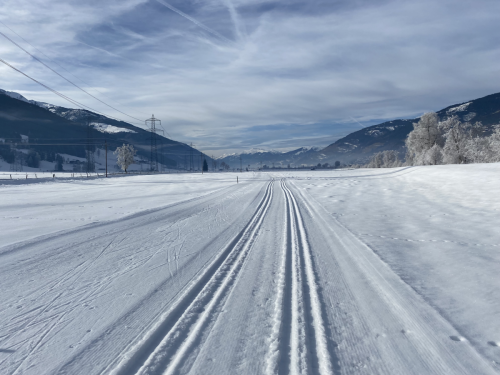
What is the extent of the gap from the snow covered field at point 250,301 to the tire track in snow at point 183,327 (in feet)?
0.05

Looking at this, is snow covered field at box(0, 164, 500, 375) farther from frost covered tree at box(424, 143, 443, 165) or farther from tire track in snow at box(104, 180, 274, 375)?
frost covered tree at box(424, 143, 443, 165)

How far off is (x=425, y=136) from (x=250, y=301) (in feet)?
215

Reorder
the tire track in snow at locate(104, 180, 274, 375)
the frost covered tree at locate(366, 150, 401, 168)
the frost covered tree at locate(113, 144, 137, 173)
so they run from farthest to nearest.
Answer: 1. the frost covered tree at locate(366, 150, 401, 168)
2. the frost covered tree at locate(113, 144, 137, 173)
3. the tire track in snow at locate(104, 180, 274, 375)

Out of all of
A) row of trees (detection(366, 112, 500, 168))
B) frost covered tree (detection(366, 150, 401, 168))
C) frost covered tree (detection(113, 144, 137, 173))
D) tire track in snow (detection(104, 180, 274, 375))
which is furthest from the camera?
frost covered tree (detection(366, 150, 401, 168))

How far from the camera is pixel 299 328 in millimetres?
3430

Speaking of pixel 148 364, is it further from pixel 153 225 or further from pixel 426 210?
pixel 426 210

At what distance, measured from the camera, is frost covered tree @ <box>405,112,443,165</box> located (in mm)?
57406

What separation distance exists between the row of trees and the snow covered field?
52536mm

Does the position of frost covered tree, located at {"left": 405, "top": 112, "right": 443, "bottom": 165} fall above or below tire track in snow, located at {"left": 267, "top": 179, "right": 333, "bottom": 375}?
above

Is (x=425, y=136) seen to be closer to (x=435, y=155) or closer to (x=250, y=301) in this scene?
(x=435, y=155)

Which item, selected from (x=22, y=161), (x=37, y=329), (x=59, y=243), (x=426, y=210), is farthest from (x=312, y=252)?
(x=22, y=161)

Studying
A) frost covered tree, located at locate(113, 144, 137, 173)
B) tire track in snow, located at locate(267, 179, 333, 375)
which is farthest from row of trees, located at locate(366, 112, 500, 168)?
frost covered tree, located at locate(113, 144, 137, 173)

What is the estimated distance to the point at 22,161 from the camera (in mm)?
147125

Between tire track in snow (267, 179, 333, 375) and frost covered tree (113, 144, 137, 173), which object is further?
frost covered tree (113, 144, 137, 173)
